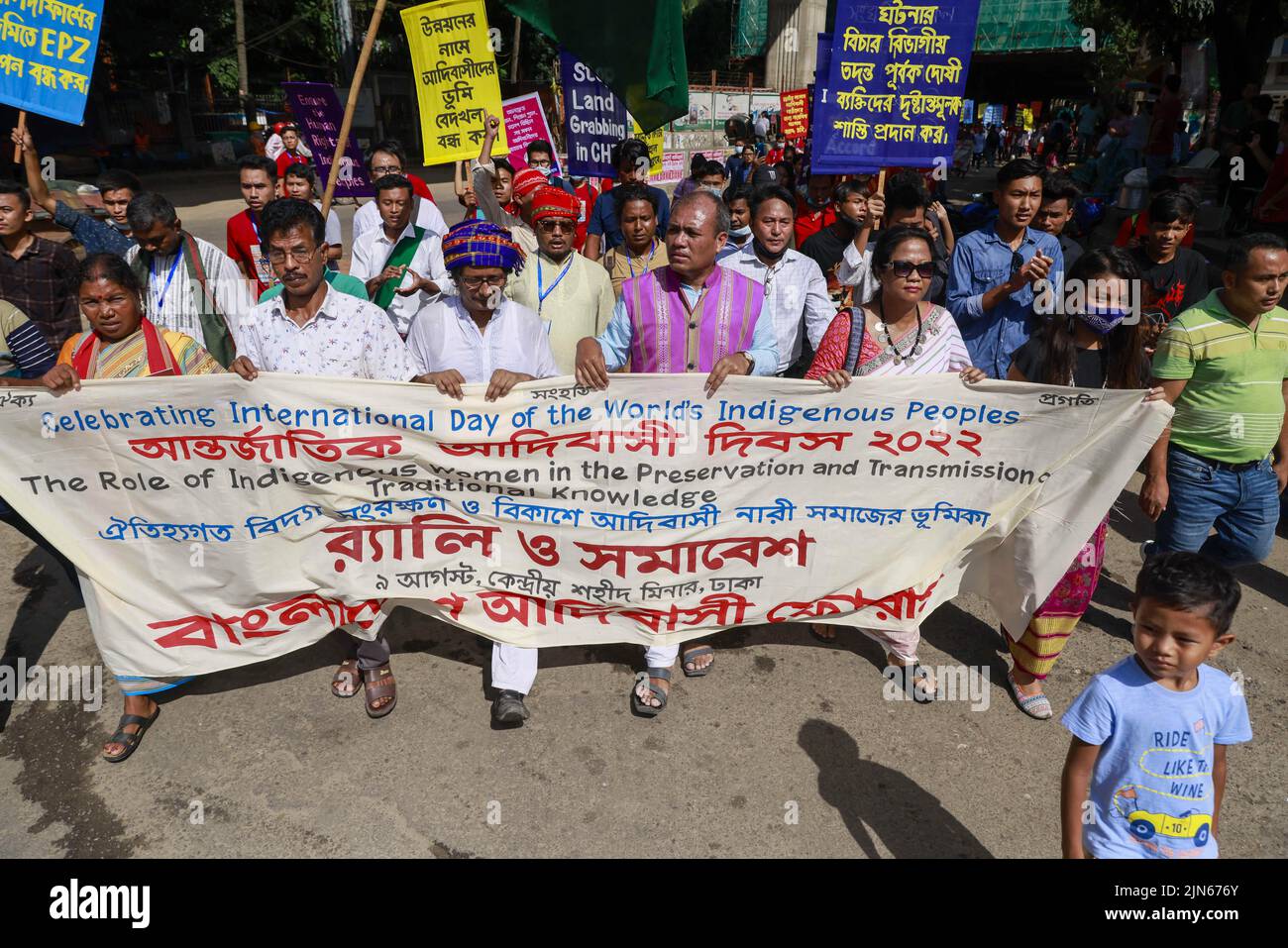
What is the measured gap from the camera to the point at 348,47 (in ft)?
62.2

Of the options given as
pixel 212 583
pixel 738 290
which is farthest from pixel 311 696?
pixel 738 290

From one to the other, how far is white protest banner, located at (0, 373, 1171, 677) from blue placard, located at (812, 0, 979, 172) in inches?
102

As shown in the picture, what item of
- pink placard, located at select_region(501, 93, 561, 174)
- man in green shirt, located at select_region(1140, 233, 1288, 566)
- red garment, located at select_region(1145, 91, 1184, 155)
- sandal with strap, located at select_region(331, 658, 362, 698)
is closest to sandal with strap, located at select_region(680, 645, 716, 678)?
sandal with strap, located at select_region(331, 658, 362, 698)

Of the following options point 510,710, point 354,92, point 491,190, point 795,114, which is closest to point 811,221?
point 491,190

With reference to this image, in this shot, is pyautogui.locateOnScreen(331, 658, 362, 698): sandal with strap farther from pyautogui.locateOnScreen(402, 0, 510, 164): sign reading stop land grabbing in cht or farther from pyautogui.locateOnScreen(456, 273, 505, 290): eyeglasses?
pyautogui.locateOnScreen(402, 0, 510, 164): sign reading stop land grabbing in cht

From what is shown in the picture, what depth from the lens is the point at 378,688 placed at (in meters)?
3.51

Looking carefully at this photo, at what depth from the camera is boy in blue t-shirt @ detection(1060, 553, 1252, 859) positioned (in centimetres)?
200

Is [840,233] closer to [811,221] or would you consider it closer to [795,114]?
[811,221]

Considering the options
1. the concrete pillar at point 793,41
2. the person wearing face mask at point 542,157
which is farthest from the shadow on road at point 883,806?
the concrete pillar at point 793,41

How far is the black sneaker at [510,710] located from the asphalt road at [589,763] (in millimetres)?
59

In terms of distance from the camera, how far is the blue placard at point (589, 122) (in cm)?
678

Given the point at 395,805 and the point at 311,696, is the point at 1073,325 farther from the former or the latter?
the point at 311,696

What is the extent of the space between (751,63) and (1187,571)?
50.1 meters

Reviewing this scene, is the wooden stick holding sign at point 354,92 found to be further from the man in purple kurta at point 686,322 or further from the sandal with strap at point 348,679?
the sandal with strap at point 348,679
